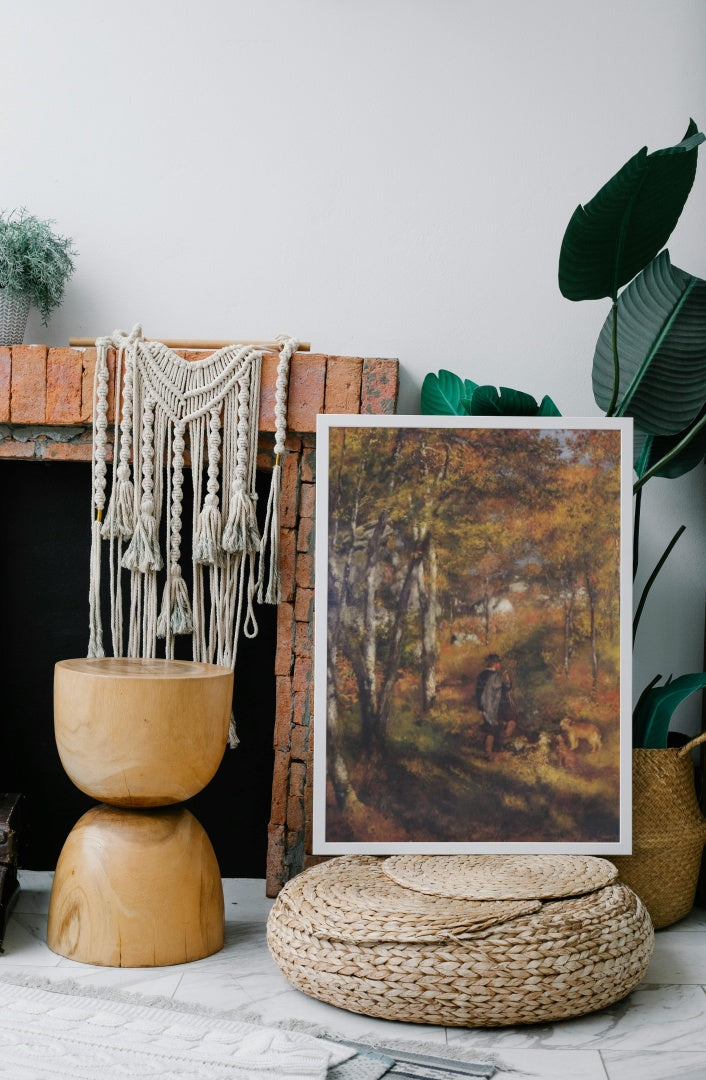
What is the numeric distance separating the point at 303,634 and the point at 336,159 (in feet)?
3.81

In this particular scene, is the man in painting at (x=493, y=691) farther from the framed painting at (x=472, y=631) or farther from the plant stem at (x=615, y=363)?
the plant stem at (x=615, y=363)

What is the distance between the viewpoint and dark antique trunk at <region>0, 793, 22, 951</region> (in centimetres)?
184

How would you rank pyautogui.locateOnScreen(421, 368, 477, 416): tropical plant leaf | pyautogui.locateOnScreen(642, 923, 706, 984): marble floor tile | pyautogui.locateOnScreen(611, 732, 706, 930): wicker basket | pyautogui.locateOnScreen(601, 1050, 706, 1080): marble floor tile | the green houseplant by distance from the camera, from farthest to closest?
pyautogui.locateOnScreen(421, 368, 477, 416): tropical plant leaf < pyautogui.locateOnScreen(611, 732, 706, 930): wicker basket < the green houseplant < pyautogui.locateOnScreen(642, 923, 706, 984): marble floor tile < pyautogui.locateOnScreen(601, 1050, 706, 1080): marble floor tile

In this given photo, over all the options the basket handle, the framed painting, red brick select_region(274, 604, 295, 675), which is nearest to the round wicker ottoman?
the framed painting

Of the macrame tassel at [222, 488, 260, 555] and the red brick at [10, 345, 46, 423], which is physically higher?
the red brick at [10, 345, 46, 423]

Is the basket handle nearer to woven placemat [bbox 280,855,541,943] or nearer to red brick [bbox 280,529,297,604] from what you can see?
woven placemat [bbox 280,855,541,943]

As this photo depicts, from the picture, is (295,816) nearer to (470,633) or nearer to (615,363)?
(470,633)

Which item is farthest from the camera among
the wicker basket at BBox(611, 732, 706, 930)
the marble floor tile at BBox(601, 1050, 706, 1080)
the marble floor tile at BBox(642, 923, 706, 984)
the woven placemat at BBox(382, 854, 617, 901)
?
the wicker basket at BBox(611, 732, 706, 930)

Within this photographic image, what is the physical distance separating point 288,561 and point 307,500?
5.7 inches

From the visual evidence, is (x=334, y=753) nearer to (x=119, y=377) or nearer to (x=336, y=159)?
(x=119, y=377)

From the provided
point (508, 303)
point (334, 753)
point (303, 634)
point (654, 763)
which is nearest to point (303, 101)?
point (508, 303)

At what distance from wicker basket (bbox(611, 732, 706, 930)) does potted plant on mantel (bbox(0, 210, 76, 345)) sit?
5.45 feet

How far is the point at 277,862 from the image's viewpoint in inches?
85.0

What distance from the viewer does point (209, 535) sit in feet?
6.92
